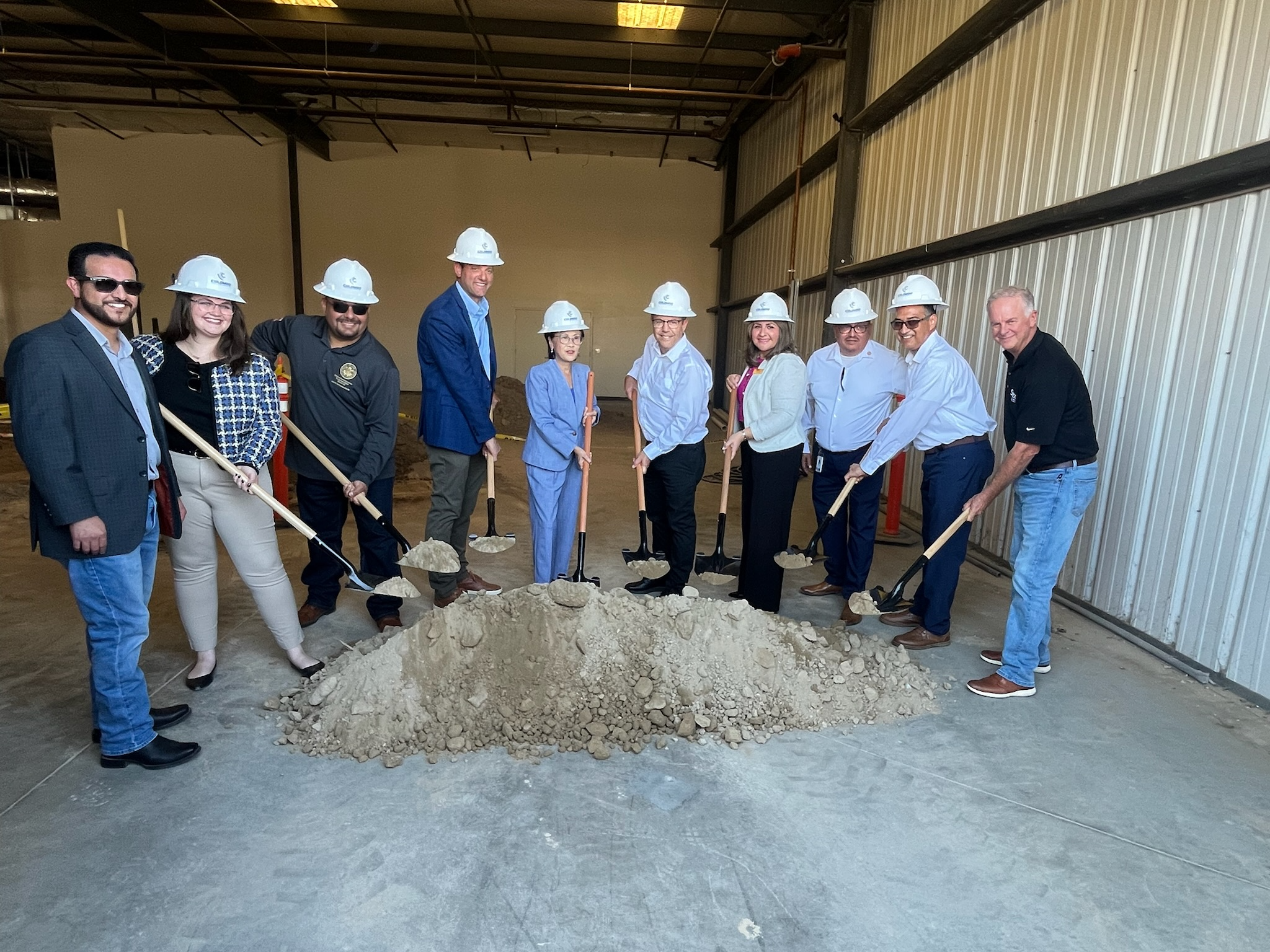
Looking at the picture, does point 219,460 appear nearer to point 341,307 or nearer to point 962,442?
point 341,307

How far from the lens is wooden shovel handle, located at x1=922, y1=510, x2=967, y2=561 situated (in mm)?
3668

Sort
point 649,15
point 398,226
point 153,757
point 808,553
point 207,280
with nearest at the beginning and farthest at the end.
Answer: point 153,757
point 207,280
point 808,553
point 649,15
point 398,226

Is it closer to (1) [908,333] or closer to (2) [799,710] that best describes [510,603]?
(2) [799,710]

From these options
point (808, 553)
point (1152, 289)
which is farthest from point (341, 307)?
point (1152, 289)

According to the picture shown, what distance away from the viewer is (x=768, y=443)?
425 cm

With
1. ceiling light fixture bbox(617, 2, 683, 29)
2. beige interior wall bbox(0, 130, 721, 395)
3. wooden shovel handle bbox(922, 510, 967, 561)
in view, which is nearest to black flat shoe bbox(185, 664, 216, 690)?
wooden shovel handle bbox(922, 510, 967, 561)

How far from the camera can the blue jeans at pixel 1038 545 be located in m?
3.42

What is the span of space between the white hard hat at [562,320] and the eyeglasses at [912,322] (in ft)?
5.36

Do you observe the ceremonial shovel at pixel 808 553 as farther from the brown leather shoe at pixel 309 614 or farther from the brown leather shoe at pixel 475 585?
the brown leather shoe at pixel 309 614

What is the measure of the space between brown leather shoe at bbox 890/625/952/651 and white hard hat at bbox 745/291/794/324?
1856mm

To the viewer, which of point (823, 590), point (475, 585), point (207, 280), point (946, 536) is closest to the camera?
point (207, 280)

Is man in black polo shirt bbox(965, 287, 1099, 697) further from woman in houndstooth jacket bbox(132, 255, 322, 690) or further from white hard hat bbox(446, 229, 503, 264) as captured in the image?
woman in houndstooth jacket bbox(132, 255, 322, 690)

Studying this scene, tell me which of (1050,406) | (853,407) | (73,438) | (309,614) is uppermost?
(1050,406)

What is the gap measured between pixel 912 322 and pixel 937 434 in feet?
1.96
